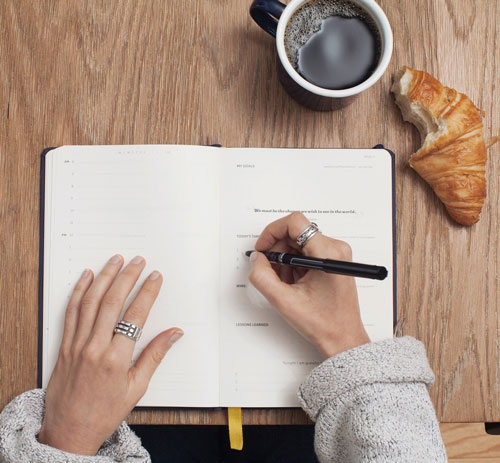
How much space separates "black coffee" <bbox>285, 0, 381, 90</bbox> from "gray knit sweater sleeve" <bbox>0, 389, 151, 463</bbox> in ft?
1.78

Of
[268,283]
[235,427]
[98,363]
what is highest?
[268,283]

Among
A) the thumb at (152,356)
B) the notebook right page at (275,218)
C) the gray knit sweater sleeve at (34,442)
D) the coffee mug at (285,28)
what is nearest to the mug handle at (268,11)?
the coffee mug at (285,28)

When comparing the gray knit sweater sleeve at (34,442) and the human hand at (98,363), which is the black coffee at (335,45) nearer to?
the human hand at (98,363)

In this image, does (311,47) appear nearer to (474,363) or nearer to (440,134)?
(440,134)

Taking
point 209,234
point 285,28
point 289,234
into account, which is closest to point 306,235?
point 289,234

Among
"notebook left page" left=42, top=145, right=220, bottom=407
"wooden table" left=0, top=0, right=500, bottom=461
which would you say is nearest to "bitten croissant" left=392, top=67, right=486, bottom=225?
"wooden table" left=0, top=0, right=500, bottom=461

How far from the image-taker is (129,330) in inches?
23.1

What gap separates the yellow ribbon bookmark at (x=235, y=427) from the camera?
608mm

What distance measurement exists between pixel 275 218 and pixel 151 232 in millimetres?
184

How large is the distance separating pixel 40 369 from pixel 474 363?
64cm

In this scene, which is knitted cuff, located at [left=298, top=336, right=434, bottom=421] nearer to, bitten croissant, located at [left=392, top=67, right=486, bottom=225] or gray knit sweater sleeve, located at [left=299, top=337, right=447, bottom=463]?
gray knit sweater sleeve, located at [left=299, top=337, right=447, bottom=463]

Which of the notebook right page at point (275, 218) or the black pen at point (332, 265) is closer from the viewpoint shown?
the black pen at point (332, 265)

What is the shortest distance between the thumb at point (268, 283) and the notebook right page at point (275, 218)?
0.19ft

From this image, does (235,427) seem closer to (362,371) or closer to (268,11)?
(362,371)
